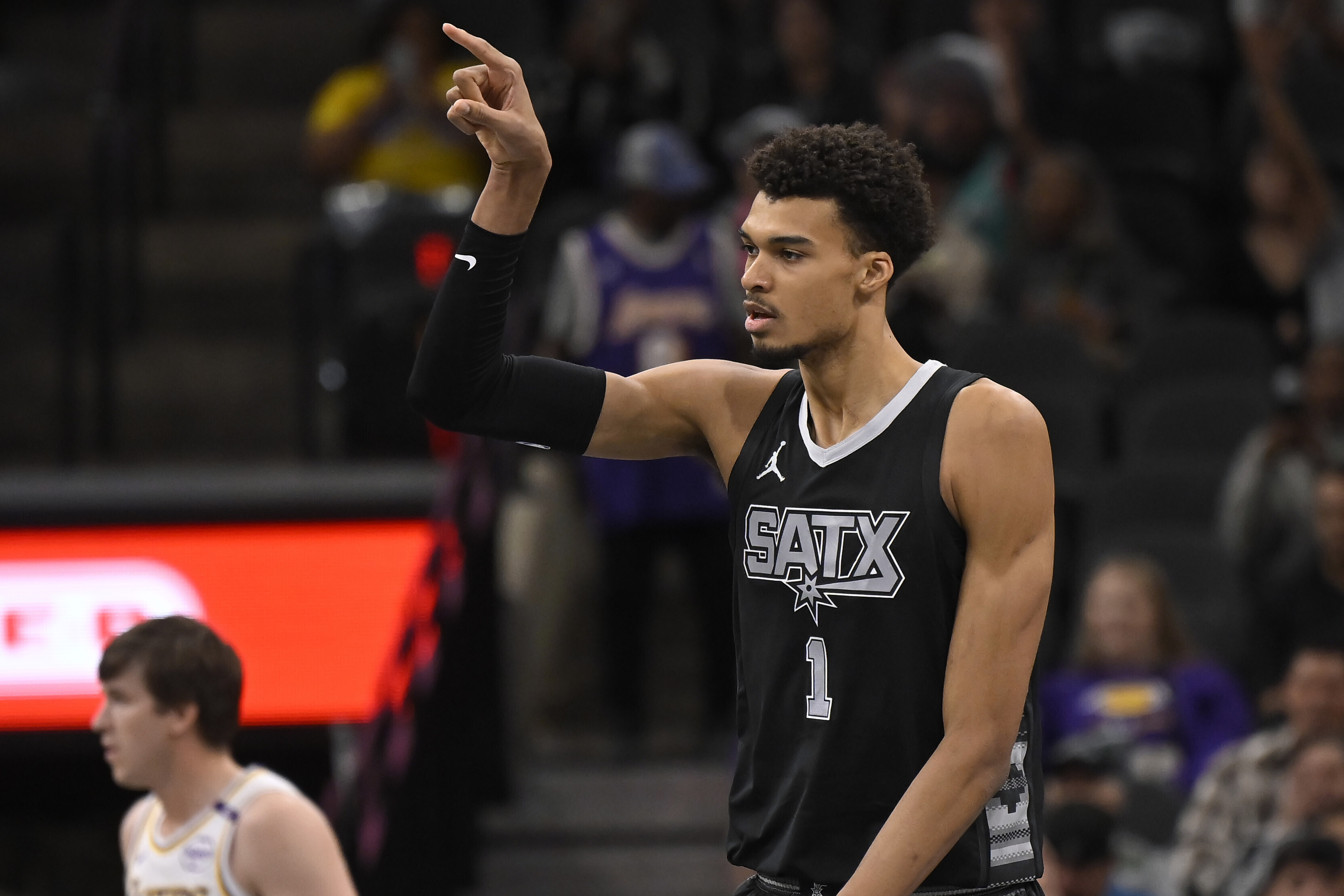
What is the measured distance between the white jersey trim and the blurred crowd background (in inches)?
129

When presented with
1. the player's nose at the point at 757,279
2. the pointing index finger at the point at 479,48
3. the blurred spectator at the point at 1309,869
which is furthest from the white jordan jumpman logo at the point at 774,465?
the blurred spectator at the point at 1309,869

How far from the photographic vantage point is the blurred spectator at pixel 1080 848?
19.1ft

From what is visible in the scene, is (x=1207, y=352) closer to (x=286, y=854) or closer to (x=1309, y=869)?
(x=1309, y=869)

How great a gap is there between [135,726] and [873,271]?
1.72 metres

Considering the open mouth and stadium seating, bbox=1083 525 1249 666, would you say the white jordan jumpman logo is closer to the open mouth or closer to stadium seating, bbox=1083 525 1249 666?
the open mouth

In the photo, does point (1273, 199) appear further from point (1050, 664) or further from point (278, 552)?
point (278, 552)

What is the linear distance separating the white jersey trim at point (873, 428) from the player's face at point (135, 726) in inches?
58.2

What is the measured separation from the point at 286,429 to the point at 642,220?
2.71m

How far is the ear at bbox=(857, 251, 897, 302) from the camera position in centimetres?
292

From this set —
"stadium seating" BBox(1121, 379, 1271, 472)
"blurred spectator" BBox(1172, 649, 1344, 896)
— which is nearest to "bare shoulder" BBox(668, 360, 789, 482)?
"blurred spectator" BBox(1172, 649, 1344, 896)

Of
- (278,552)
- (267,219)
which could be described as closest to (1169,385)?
(278,552)

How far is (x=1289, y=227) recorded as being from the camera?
31.5 ft

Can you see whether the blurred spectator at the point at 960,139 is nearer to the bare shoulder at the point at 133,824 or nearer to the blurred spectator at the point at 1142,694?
the blurred spectator at the point at 1142,694

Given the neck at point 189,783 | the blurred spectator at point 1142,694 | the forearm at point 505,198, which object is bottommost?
the blurred spectator at point 1142,694
